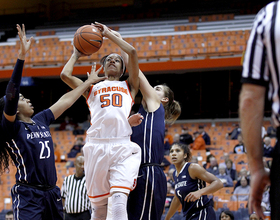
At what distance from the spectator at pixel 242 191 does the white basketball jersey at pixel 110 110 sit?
532 cm

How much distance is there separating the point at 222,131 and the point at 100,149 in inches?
428

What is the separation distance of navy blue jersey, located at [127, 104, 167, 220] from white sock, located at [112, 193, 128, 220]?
1.12ft

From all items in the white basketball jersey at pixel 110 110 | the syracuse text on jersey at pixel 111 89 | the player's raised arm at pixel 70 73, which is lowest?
the white basketball jersey at pixel 110 110

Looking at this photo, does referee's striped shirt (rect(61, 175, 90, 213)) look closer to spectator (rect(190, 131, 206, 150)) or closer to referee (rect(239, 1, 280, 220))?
referee (rect(239, 1, 280, 220))

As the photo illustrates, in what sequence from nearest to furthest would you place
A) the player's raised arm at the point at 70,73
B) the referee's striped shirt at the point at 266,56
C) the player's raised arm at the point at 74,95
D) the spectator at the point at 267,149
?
the referee's striped shirt at the point at 266,56 → the player's raised arm at the point at 74,95 → the player's raised arm at the point at 70,73 → the spectator at the point at 267,149

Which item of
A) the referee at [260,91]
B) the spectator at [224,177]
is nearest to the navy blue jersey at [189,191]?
the referee at [260,91]

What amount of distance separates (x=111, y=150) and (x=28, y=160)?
811 millimetres

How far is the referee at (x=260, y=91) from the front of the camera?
1631mm

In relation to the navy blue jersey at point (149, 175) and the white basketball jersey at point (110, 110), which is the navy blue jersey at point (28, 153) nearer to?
the white basketball jersey at point (110, 110)

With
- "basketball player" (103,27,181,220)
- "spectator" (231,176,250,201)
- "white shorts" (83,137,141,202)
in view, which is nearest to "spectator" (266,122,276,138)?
"spectator" (231,176,250,201)

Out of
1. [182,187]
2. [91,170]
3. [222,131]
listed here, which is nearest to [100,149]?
[91,170]

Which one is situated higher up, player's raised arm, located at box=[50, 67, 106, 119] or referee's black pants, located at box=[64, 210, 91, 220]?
player's raised arm, located at box=[50, 67, 106, 119]

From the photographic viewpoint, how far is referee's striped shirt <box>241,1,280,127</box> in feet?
5.30

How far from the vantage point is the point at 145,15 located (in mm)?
21844
